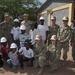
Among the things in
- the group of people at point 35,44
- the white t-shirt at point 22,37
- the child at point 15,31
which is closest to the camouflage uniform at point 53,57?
the group of people at point 35,44

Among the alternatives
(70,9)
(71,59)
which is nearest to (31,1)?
(70,9)

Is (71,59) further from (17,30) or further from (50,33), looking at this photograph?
(17,30)

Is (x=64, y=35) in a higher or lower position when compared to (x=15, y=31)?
lower

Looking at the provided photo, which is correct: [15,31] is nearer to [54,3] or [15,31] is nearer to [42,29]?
[42,29]

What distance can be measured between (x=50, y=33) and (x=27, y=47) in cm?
106

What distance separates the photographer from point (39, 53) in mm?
8797

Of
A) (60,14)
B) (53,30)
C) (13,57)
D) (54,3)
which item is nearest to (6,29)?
(13,57)

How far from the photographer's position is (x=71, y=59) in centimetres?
1012

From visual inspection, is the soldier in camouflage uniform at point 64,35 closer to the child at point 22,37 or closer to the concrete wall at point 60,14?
the child at point 22,37

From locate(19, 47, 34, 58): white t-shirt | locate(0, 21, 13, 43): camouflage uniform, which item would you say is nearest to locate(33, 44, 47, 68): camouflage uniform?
locate(19, 47, 34, 58): white t-shirt

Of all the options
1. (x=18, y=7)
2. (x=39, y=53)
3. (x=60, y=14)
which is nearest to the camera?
(x=39, y=53)

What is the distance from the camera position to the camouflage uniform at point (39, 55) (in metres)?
8.57

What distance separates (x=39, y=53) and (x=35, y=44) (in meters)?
0.39

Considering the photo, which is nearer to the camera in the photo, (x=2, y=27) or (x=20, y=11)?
(x=2, y=27)
